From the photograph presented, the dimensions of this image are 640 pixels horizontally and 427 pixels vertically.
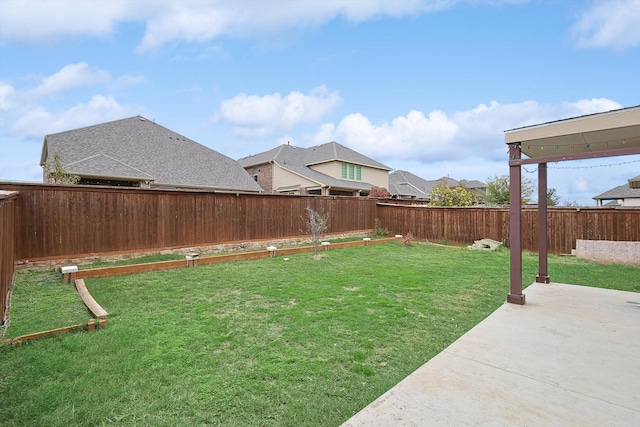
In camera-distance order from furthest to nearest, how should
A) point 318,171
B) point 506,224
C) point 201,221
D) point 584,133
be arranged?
point 318,171 < point 506,224 < point 201,221 < point 584,133

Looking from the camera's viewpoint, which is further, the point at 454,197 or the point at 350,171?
the point at 350,171

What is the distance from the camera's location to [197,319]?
13.6 feet

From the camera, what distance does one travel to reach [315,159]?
2483 centimetres

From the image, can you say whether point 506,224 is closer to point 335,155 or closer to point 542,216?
point 542,216

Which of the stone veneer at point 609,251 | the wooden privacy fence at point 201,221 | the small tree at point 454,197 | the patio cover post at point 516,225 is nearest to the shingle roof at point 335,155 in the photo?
the small tree at point 454,197

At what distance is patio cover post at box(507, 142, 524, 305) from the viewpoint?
15.8 ft

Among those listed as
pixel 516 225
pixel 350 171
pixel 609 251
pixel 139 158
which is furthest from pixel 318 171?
pixel 516 225

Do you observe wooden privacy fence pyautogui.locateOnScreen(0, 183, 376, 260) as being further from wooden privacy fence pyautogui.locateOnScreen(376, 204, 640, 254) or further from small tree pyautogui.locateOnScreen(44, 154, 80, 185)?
wooden privacy fence pyautogui.locateOnScreen(376, 204, 640, 254)

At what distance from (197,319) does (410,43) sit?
12343 millimetres

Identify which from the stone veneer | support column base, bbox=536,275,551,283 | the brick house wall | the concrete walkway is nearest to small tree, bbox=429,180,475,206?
the stone veneer

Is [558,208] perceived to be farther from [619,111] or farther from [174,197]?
[174,197]

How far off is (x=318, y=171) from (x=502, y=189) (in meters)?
13.1

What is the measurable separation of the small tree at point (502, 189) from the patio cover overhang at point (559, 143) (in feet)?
52.3

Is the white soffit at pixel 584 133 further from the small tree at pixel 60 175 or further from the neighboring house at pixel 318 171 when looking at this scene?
the neighboring house at pixel 318 171
